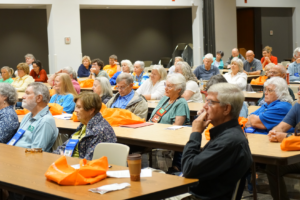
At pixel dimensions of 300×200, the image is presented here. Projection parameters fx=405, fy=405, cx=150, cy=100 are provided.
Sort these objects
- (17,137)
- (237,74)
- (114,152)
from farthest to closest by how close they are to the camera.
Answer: (237,74)
(17,137)
(114,152)

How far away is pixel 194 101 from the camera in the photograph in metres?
6.20

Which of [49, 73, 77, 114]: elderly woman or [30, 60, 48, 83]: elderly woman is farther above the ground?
[30, 60, 48, 83]: elderly woman

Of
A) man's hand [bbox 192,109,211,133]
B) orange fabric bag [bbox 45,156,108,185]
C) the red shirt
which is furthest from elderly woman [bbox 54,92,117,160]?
the red shirt

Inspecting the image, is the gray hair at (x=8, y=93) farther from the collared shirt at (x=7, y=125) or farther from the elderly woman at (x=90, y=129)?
the elderly woman at (x=90, y=129)

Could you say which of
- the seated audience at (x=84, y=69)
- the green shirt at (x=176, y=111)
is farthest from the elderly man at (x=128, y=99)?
the seated audience at (x=84, y=69)

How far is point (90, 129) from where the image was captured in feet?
10.8

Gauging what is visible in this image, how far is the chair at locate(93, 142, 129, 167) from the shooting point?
297cm

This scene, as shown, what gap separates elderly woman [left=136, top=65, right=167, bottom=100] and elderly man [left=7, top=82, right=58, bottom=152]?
291cm

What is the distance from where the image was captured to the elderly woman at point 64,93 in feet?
19.0

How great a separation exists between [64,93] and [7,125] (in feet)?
6.15

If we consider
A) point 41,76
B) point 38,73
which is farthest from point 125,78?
point 38,73

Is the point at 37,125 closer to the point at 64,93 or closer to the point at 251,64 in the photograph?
the point at 64,93

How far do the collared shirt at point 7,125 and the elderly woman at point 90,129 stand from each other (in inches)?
36.4

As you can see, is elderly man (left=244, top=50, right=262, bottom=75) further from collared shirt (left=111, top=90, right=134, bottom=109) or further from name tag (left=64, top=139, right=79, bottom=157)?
name tag (left=64, top=139, right=79, bottom=157)
